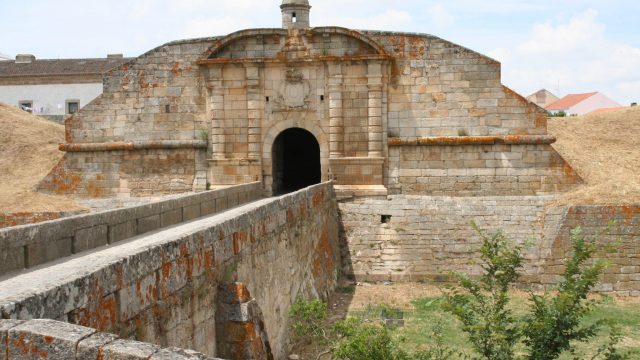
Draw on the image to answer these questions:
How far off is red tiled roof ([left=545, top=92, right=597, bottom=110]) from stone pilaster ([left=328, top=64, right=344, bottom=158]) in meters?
41.4

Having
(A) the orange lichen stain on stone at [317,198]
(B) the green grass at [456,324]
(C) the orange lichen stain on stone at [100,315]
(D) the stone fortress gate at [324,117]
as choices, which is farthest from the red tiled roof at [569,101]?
(C) the orange lichen stain on stone at [100,315]

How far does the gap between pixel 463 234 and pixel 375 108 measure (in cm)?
395

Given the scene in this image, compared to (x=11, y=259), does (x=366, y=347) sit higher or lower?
lower

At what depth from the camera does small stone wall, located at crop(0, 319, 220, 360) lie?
9.96ft

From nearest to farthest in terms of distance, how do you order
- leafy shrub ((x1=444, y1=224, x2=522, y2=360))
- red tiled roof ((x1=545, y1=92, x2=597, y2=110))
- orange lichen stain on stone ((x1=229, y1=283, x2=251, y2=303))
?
orange lichen stain on stone ((x1=229, y1=283, x2=251, y2=303)), leafy shrub ((x1=444, y1=224, x2=522, y2=360)), red tiled roof ((x1=545, y1=92, x2=597, y2=110))

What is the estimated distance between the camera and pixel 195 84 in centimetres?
1791

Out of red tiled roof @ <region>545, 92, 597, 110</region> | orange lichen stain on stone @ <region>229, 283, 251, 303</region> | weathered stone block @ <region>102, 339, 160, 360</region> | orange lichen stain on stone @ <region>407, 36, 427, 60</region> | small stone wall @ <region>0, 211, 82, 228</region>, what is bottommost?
small stone wall @ <region>0, 211, 82, 228</region>

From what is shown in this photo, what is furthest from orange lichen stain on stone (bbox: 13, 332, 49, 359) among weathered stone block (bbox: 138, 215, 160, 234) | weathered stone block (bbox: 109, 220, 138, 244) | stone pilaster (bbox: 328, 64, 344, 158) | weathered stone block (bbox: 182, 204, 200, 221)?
stone pilaster (bbox: 328, 64, 344, 158)

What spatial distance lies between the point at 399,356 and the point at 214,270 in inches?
91.2

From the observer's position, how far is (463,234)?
1590 cm

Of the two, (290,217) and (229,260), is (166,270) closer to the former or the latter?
(229,260)

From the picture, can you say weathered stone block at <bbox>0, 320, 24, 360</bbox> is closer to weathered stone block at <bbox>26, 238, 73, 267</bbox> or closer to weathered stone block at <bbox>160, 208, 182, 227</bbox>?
weathered stone block at <bbox>26, 238, 73, 267</bbox>

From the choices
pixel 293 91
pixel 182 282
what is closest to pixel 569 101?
pixel 293 91

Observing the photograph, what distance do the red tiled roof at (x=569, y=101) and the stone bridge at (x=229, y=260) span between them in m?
40.5
